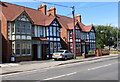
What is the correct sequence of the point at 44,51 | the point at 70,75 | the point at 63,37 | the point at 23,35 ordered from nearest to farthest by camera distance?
the point at 70,75, the point at 23,35, the point at 44,51, the point at 63,37

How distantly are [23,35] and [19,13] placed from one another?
379cm

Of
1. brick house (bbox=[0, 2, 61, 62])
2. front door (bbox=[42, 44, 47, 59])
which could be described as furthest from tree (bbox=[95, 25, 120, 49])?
front door (bbox=[42, 44, 47, 59])

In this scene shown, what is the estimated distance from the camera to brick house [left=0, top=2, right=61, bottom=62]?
2234 centimetres

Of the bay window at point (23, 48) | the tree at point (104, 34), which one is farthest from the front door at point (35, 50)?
the tree at point (104, 34)

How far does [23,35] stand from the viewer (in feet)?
75.5

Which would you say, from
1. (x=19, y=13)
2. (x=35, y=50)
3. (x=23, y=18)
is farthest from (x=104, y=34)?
(x=23, y=18)

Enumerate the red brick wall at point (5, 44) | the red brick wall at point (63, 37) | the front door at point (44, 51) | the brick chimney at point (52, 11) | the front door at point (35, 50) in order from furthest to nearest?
the brick chimney at point (52, 11) → the red brick wall at point (63, 37) → the front door at point (44, 51) → the front door at point (35, 50) → the red brick wall at point (5, 44)

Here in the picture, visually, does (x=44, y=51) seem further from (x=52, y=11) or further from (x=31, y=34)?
(x=52, y=11)

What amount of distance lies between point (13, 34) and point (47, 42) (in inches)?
268

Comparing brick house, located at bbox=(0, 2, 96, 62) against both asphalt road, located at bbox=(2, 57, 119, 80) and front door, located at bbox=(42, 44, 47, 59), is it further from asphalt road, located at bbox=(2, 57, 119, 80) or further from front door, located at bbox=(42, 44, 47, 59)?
asphalt road, located at bbox=(2, 57, 119, 80)

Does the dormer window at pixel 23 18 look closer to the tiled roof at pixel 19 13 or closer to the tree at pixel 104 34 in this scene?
the tiled roof at pixel 19 13

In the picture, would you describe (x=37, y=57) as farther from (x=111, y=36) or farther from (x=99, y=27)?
(x=111, y=36)

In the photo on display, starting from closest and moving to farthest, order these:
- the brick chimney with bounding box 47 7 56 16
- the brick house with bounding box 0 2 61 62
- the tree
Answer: the brick house with bounding box 0 2 61 62
the brick chimney with bounding box 47 7 56 16
the tree

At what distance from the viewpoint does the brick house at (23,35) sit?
73.3 ft
